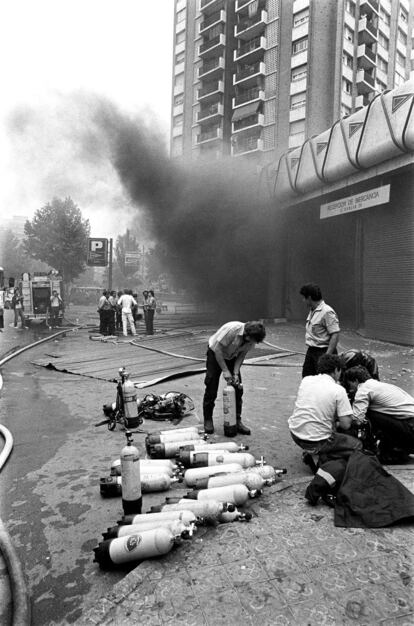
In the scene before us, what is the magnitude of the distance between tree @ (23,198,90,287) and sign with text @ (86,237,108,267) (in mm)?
15963

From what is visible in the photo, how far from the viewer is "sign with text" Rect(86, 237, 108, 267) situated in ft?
71.3

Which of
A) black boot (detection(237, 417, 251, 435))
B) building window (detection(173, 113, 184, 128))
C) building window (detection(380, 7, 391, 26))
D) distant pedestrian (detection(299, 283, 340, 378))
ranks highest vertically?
building window (detection(380, 7, 391, 26))

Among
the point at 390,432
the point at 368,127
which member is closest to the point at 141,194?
the point at 368,127

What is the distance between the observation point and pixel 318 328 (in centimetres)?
546

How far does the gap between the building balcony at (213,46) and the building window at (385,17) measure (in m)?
13.7

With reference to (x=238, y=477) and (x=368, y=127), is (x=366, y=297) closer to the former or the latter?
(x=368, y=127)

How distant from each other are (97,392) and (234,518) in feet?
15.7

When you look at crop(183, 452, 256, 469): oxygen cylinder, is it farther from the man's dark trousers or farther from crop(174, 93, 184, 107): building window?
crop(174, 93, 184, 107): building window

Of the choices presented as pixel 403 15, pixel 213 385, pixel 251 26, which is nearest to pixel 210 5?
pixel 251 26

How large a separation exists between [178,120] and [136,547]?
157 ft

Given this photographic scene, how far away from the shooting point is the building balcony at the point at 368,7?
33.0m

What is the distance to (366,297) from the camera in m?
13.9

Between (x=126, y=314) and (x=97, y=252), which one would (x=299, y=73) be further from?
(x=126, y=314)

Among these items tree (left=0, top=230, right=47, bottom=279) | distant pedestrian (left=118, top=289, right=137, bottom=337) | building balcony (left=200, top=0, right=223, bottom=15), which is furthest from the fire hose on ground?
tree (left=0, top=230, right=47, bottom=279)
